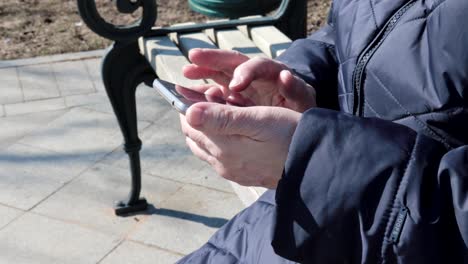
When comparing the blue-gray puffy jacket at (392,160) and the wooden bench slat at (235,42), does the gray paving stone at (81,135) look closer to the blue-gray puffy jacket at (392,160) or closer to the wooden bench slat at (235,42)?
the wooden bench slat at (235,42)

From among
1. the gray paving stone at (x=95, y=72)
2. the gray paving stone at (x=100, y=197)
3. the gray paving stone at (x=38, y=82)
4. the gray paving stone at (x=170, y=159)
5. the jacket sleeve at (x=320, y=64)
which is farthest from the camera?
the gray paving stone at (x=95, y=72)

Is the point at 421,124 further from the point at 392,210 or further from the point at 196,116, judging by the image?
the point at 196,116

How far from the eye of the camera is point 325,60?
1838 mm

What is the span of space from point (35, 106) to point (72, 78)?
0.45 metres

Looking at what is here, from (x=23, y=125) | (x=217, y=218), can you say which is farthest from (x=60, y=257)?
(x=23, y=125)

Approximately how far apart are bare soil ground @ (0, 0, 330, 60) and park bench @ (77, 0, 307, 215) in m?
2.30

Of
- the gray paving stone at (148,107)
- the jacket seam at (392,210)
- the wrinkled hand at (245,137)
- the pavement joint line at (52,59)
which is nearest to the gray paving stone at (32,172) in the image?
the gray paving stone at (148,107)

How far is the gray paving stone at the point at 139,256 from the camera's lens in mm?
3045

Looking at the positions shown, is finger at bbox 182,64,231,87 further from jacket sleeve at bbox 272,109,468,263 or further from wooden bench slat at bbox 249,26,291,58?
wooden bench slat at bbox 249,26,291,58

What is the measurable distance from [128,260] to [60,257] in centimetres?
29

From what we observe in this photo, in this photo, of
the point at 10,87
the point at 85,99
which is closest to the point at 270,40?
the point at 85,99

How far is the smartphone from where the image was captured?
139cm

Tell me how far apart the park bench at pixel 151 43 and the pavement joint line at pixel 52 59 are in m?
2.04

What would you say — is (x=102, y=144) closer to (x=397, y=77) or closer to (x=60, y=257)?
(x=60, y=257)
